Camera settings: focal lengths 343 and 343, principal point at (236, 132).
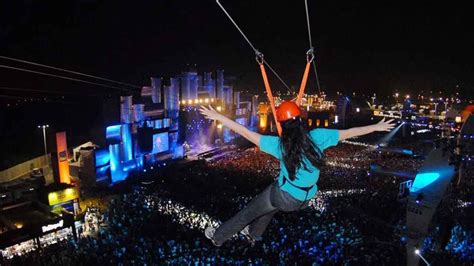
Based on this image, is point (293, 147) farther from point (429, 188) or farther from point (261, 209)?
point (429, 188)

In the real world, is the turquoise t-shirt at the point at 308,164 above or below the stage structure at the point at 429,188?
above

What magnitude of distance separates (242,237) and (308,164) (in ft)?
22.6

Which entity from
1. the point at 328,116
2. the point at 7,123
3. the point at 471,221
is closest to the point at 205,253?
the point at 471,221

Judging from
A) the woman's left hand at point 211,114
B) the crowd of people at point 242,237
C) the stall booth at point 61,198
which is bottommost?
the stall booth at point 61,198

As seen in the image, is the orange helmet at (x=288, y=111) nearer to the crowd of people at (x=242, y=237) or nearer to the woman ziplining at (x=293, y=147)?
the woman ziplining at (x=293, y=147)

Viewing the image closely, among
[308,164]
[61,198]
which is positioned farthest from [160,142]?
[308,164]

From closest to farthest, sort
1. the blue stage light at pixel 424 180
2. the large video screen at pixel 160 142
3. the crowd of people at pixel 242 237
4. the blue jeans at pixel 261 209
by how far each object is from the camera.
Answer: the blue jeans at pixel 261 209
the crowd of people at pixel 242 237
the blue stage light at pixel 424 180
the large video screen at pixel 160 142

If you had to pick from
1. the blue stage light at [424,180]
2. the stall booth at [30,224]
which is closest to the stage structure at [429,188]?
the blue stage light at [424,180]

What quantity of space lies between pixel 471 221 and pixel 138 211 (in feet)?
41.1

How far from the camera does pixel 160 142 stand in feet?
98.4

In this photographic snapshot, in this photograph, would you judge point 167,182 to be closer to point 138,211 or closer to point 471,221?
point 138,211

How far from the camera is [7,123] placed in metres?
24.8

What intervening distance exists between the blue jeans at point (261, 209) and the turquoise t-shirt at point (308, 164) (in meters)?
0.11

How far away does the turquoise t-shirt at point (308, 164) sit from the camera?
14.3 feet
